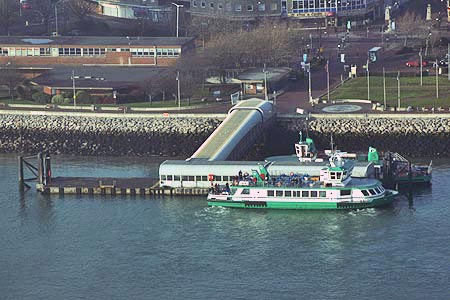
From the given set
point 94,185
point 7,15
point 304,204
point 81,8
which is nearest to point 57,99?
point 94,185

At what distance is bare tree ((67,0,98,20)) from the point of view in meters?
146

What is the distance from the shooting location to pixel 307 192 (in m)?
78.2

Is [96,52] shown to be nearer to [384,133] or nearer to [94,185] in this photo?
[384,133]

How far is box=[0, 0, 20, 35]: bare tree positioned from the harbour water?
58.6 m

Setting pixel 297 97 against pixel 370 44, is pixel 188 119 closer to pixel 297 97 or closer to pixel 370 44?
pixel 297 97

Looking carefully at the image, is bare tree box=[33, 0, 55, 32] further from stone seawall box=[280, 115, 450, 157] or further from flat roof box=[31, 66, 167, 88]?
stone seawall box=[280, 115, 450, 157]

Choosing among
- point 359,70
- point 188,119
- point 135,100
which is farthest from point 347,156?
point 359,70

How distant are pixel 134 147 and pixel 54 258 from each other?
2531cm

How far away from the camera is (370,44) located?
132 m

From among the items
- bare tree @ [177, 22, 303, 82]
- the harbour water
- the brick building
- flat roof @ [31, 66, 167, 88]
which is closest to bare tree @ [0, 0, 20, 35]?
the brick building

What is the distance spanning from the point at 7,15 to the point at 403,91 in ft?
163

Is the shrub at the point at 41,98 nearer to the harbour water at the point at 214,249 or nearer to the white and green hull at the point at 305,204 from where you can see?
the harbour water at the point at 214,249

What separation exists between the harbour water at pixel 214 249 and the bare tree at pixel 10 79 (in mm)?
27882

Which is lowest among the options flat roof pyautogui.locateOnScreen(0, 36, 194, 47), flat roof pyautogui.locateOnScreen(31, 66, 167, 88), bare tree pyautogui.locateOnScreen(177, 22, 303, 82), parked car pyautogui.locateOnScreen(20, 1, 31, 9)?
flat roof pyautogui.locateOnScreen(31, 66, 167, 88)
